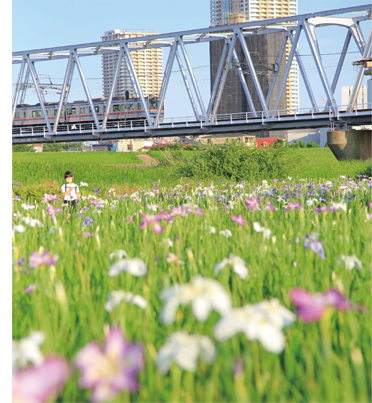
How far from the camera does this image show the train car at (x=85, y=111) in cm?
3097

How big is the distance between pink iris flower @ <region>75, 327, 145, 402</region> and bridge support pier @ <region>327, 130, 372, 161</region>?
24.6m

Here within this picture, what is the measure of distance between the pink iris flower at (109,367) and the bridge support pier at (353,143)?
24551 mm

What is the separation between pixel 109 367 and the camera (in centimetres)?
76

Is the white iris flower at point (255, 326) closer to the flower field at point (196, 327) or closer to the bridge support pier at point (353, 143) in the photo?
the flower field at point (196, 327)

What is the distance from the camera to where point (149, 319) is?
1370 millimetres

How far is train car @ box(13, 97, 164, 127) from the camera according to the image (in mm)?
30969

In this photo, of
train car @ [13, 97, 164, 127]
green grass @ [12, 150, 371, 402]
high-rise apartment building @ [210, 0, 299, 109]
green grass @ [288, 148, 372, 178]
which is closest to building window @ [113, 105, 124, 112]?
train car @ [13, 97, 164, 127]

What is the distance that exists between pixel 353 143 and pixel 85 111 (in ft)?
66.7

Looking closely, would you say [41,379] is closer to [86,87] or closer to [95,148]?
[86,87]

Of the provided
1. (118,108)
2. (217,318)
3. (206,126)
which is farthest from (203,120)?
(217,318)

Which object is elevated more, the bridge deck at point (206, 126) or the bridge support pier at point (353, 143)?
the bridge deck at point (206, 126)

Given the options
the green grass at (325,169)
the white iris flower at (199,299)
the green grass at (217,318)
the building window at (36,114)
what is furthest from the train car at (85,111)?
the white iris flower at (199,299)

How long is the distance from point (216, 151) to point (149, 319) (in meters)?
11.4

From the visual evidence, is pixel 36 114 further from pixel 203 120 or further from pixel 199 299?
pixel 199 299
